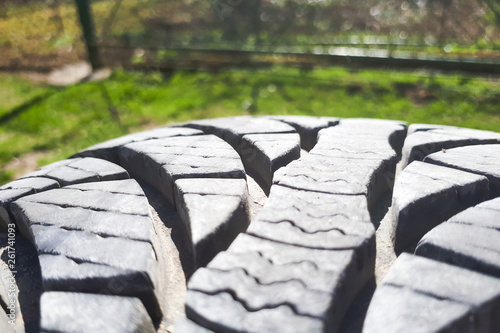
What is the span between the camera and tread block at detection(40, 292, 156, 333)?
76cm

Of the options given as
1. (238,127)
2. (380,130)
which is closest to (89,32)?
(238,127)

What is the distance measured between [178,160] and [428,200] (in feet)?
2.34

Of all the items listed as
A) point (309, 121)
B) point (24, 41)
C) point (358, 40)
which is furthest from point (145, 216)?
point (24, 41)

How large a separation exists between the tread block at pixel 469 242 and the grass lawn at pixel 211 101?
9.27 ft

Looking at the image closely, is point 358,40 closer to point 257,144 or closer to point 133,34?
point 133,34

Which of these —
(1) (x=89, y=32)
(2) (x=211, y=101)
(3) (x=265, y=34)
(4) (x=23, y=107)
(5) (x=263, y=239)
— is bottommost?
(5) (x=263, y=239)

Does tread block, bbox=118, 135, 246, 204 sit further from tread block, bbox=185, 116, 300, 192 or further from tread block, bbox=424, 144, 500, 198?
tread block, bbox=424, 144, 500, 198

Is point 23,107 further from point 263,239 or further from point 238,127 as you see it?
point 263,239

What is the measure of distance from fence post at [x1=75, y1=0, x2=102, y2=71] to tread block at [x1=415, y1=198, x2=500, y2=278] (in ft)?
17.6

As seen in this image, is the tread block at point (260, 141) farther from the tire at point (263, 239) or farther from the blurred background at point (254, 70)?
the blurred background at point (254, 70)

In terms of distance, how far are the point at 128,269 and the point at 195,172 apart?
0.42m

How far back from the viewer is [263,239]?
0.89 metres

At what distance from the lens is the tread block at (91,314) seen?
76cm

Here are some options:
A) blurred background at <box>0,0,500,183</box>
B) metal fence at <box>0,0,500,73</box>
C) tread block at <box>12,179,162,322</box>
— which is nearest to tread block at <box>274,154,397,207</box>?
tread block at <box>12,179,162,322</box>
